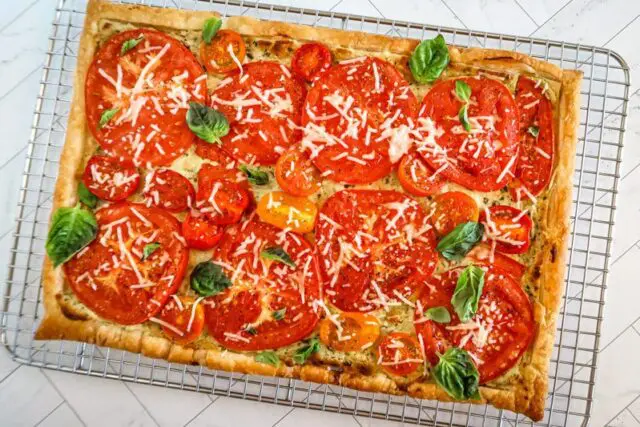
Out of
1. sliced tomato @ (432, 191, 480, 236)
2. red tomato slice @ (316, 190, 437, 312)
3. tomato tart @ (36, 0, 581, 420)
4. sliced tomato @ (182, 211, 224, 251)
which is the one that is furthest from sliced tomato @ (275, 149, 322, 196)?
sliced tomato @ (432, 191, 480, 236)

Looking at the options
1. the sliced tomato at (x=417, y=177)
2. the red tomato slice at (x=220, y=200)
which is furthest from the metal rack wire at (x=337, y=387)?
the red tomato slice at (x=220, y=200)

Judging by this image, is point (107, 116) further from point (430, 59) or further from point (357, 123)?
point (430, 59)

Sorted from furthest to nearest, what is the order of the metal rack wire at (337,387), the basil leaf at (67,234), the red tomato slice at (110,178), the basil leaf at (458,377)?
the metal rack wire at (337,387), the red tomato slice at (110,178), the basil leaf at (67,234), the basil leaf at (458,377)

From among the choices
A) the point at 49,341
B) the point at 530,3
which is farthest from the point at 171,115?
the point at 530,3

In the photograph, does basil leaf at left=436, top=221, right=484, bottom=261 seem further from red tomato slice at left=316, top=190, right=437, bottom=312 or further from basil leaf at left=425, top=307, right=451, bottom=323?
basil leaf at left=425, top=307, right=451, bottom=323

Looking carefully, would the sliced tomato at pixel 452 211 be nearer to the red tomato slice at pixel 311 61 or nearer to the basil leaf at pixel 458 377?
the basil leaf at pixel 458 377
